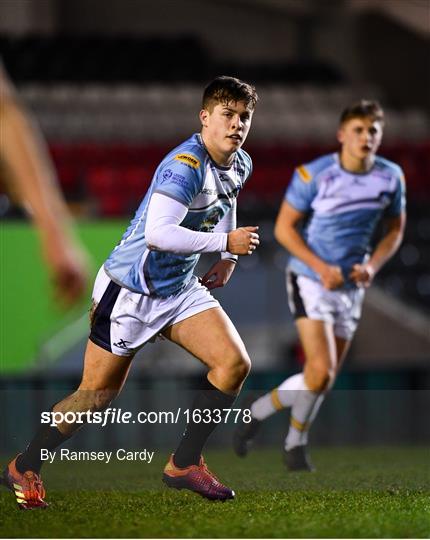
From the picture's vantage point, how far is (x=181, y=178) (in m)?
3.96

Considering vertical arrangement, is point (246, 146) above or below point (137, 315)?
below

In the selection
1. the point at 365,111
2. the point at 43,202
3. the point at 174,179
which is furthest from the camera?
the point at 365,111

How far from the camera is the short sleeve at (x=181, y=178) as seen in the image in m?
3.95

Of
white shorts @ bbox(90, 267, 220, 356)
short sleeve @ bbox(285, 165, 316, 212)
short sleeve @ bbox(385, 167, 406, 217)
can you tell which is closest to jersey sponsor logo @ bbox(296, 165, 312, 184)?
short sleeve @ bbox(285, 165, 316, 212)

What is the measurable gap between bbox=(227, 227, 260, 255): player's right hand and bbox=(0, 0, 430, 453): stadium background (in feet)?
1.88

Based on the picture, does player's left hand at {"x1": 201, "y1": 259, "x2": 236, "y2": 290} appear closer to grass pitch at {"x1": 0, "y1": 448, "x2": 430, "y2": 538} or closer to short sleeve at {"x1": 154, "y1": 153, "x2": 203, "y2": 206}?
short sleeve at {"x1": 154, "y1": 153, "x2": 203, "y2": 206}

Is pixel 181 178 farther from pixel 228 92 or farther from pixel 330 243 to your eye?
pixel 330 243

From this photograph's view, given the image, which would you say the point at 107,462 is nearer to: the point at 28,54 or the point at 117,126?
the point at 117,126

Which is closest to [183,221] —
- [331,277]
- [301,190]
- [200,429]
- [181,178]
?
[181,178]

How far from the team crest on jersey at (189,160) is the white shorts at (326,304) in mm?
1747

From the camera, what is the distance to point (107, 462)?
194 inches

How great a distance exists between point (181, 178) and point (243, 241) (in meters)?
0.31

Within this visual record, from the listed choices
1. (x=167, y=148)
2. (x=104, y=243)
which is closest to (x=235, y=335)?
(x=104, y=243)

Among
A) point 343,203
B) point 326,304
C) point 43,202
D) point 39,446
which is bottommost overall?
point 326,304
